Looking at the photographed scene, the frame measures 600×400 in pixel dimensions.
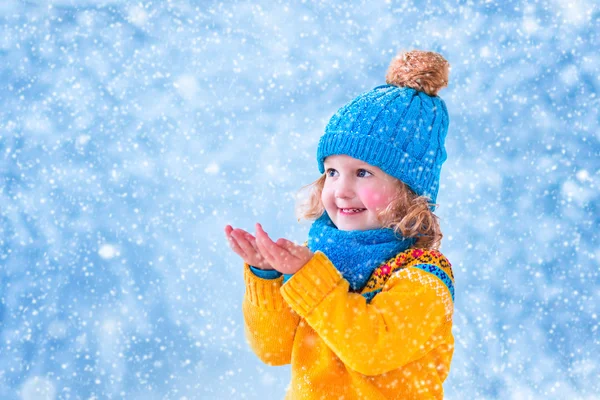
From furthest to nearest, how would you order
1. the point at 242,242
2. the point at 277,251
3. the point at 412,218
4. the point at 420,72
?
the point at 420,72 → the point at 412,218 → the point at 242,242 → the point at 277,251

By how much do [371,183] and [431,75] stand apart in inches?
12.9

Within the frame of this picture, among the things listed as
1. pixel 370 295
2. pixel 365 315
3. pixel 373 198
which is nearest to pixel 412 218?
pixel 373 198

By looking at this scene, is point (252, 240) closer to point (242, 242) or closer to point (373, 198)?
point (242, 242)

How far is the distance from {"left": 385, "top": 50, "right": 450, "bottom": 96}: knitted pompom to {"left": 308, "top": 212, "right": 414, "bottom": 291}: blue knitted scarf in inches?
15.1

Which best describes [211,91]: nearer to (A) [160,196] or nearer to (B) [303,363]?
(A) [160,196]

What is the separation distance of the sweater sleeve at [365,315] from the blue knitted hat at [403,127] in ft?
0.95

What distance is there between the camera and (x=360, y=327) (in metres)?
1.45

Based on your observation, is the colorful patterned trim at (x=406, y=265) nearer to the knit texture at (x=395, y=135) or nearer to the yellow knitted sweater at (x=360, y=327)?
the yellow knitted sweater at (x=360, y=327)

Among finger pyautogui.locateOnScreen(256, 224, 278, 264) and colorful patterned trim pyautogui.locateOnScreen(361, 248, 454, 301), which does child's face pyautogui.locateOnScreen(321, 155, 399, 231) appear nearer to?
colorful patterned trim pyautogui.locateOnScreen(361, 248, 454, 301)

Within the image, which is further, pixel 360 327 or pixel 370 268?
pixel 370 268

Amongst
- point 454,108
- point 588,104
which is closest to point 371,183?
point 454,108

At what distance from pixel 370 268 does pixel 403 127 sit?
325mm

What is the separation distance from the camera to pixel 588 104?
298 cm

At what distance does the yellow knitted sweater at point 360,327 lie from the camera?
145cm
